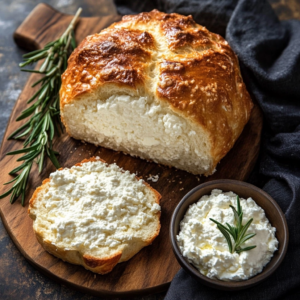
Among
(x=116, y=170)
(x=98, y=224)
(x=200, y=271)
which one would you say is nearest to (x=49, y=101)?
(x=116, y=170)

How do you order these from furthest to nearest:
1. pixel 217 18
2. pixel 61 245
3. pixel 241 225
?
pixel 217 18
pixel 61 245
pixel 241 225

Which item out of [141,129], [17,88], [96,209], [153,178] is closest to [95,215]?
[96,209]

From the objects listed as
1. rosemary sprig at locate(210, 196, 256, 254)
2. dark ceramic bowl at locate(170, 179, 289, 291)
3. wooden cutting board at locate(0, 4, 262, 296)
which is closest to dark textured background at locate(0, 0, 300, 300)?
wooden cutting board at locate(0, 4, 262, 296)

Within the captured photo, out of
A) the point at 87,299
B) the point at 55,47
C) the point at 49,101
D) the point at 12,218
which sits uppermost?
the point at 55,47

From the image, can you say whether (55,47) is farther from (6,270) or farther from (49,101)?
(6,270)

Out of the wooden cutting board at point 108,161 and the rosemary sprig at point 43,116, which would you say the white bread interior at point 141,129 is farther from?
the rosemary sprig at point 43,116

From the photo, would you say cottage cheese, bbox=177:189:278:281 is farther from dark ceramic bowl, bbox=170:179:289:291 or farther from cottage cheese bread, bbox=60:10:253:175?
cottage cheese bread, bbox=60:10:253:175
